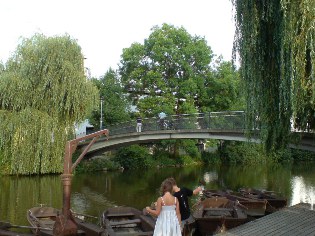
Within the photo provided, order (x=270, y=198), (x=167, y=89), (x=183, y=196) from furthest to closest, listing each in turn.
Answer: (x=167, y=89)
(x=270, y=198)
(x=183, y=196)

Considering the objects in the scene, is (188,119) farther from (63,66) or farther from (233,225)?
(233,225)

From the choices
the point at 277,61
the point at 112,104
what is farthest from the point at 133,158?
the point at 277,61

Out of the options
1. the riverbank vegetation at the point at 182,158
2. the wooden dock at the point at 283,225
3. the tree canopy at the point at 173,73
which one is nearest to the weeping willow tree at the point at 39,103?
the riverbank vegetation at the point at 182,158

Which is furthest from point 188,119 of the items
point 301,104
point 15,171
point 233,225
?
point 301,104

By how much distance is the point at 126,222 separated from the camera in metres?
12.6

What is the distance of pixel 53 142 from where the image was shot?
27500mm

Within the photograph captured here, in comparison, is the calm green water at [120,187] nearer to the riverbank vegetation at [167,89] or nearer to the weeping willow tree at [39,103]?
the weeping willow tree at [39,103]

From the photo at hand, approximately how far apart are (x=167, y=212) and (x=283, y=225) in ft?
15.6

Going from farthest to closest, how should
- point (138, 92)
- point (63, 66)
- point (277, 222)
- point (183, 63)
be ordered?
point (138, 92) → point (183, 63) → point (63, 66) → point (277, 222)

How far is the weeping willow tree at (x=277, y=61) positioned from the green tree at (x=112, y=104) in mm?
27884

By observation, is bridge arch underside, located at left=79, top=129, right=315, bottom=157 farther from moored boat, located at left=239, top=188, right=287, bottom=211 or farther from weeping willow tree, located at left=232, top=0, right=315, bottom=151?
weeping willow tree, located at left=232, top=0, right=315, bottom=151

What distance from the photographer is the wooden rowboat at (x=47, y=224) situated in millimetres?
11383

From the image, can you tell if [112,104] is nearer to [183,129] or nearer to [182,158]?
[182,158]

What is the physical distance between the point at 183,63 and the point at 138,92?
543 centimetres
